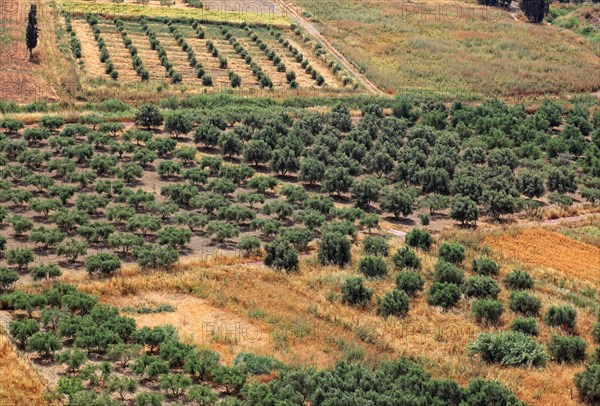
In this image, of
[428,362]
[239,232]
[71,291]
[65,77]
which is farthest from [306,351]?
[65,77]

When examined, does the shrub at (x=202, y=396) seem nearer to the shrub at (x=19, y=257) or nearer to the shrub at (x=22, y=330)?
the shrub at (x=22, y=330)

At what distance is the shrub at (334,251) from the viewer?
2176 inches

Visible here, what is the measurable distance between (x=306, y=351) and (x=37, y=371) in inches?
497

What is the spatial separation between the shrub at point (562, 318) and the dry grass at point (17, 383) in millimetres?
26769

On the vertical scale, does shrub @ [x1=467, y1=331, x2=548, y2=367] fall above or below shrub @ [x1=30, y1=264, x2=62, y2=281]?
below

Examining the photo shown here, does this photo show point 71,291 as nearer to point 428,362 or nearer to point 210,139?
point 428,362

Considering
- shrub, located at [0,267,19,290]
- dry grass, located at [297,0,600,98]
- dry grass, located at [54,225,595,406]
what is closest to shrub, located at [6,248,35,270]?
shrub, located at [0,267,19,290]

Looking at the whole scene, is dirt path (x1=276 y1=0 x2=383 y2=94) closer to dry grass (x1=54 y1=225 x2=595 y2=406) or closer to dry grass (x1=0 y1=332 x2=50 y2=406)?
dry grass (x1=54 y1=225 x2=595 y2=406)

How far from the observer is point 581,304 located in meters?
52.4

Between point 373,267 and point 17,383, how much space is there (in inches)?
896

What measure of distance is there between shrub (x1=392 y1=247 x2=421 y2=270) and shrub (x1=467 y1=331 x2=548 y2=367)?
9.75 metres

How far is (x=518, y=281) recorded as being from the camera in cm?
5397

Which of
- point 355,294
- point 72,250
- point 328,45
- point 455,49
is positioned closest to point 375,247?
point 355,294

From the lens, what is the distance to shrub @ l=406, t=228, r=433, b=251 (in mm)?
58750
